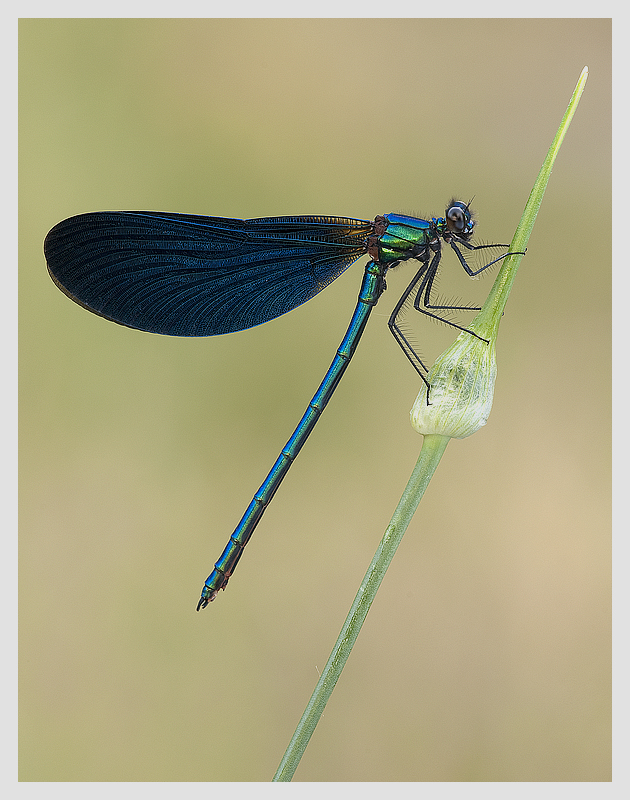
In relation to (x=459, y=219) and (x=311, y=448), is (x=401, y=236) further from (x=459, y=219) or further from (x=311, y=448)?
(x=311, y=448)

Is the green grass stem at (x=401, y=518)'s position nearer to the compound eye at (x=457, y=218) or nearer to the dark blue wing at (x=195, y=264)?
the compound eye at (x=457, y=218)

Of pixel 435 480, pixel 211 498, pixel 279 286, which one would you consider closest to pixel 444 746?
pixel 435 480

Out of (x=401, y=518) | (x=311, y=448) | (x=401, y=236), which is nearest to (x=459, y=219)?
(x=401, y=236)

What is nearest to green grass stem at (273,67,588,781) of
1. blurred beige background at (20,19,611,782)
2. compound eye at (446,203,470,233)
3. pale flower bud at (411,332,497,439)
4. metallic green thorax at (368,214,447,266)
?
pale flower bud at (411,332,497,439)

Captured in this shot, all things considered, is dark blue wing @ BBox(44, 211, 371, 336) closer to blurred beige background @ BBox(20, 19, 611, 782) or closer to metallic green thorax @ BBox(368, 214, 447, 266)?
metallic green thorax @ BBox(368, 214, 447, 266)

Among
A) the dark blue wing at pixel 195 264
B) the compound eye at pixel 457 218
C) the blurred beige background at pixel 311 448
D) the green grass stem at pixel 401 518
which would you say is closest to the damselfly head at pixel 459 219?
the compound eye at pixel 457 218

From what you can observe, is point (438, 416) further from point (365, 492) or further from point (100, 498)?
point (100, 498)

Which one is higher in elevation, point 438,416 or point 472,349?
point 472,349
